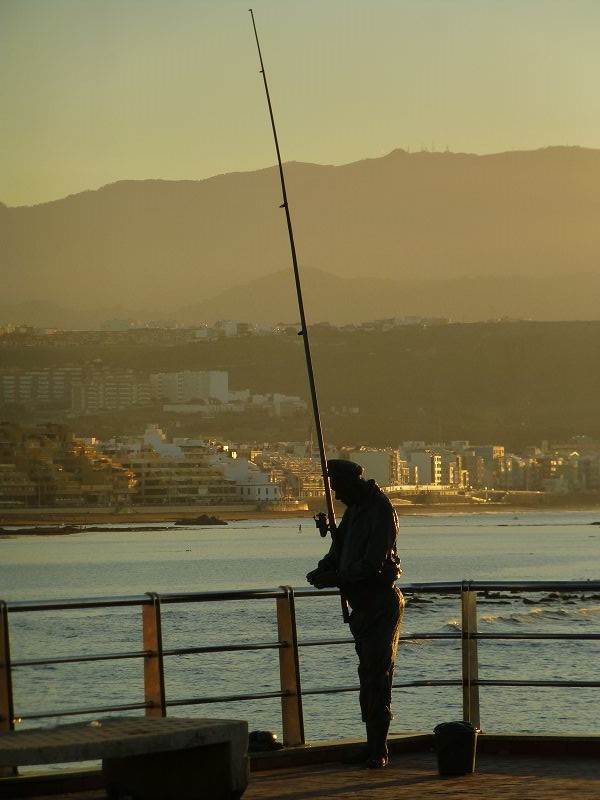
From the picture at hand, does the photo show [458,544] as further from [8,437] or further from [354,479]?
[354,479]

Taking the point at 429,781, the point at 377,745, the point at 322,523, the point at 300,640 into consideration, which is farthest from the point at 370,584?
the point at 300,640

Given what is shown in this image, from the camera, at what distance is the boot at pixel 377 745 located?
7145mm

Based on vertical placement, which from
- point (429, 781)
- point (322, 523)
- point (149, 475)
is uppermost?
point (149, 475)

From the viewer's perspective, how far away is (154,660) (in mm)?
7215

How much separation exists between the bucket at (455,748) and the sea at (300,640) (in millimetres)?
865

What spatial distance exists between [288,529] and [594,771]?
154571 mm

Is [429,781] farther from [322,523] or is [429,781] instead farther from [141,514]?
[141,514]

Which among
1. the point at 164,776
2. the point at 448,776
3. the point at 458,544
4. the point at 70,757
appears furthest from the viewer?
the point at 458,544

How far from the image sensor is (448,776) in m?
6.87

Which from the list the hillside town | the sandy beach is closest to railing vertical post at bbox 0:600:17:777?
the sandy beach

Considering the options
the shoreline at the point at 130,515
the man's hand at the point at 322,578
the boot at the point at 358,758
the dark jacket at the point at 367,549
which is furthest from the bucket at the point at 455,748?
the shoreline at the point at 130,515

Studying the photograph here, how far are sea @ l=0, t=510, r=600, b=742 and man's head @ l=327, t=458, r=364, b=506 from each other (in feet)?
3.64

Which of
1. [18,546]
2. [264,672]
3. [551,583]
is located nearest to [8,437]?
[18,546]

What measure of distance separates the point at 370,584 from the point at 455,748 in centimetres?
81
